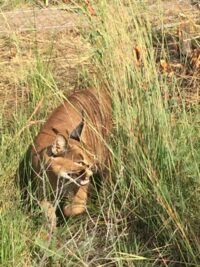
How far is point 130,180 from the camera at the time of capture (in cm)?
360

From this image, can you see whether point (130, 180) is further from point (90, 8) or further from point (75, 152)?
point (90, 8)

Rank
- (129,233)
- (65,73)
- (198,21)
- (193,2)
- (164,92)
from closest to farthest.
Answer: (129,233) → (164,92) → (65,73) → (198,21) → (193,2)

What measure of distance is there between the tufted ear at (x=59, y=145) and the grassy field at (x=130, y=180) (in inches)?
11.6

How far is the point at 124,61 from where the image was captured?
3.75 m

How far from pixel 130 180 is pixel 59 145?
1.81ft

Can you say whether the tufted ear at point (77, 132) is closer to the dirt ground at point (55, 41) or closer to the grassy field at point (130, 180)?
the grassy field at point (130, 180)

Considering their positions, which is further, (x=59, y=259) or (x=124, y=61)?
(x=124, y=61)

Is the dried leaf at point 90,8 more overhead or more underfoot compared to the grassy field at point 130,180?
more overhead

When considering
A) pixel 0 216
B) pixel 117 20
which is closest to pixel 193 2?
pixel 117 20

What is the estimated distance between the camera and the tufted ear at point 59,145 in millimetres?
3931

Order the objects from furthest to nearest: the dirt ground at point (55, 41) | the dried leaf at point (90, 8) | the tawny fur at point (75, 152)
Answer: the dirt ground at point (55, 41) → the dried leaf at point (90, 8) → the tawny fur at point (75, 152)

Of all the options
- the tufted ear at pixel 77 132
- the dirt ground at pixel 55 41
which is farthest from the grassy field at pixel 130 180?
the dirt ground at pixel 55 41

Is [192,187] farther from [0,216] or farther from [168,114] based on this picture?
[0,216]

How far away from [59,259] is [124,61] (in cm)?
113
